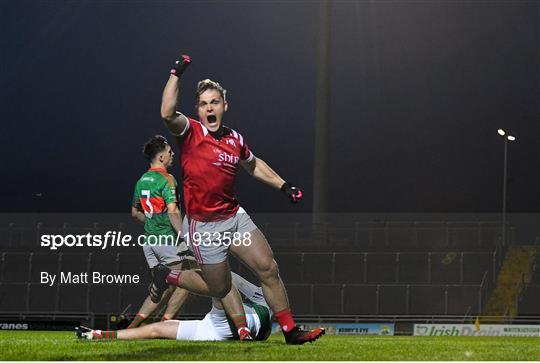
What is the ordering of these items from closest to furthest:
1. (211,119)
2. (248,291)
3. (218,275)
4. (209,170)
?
(209,170) < (211,119) < (218,275) < (248,291)

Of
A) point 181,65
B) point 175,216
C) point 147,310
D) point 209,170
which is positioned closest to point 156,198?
point 175,216

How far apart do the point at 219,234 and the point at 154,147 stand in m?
2.89

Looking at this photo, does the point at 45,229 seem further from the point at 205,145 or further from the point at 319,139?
the point at 205,145

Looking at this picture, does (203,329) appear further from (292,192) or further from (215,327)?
(292,192)

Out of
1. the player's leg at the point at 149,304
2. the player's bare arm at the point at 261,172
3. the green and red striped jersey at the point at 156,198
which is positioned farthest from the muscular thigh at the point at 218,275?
the player's leg at the point at 149,304

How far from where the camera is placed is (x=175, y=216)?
11.9 m

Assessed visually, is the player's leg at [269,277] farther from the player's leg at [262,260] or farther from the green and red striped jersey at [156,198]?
the green and red striped jersey at [156,198]

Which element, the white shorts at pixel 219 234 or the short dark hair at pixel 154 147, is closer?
the white shorts at pixel 219 234

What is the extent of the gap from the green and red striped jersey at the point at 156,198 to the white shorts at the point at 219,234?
7.32ft

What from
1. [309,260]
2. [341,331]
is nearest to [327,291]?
[309,260]

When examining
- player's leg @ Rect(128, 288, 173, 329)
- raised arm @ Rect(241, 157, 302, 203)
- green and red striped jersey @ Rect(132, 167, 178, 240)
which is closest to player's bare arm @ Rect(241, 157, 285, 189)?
raised arm @ Rect(241, 157, 302, 203)

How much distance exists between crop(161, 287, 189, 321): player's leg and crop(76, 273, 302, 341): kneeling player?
0.99m

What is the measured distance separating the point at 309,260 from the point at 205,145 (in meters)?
29.8

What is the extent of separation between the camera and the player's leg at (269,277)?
971 cm
